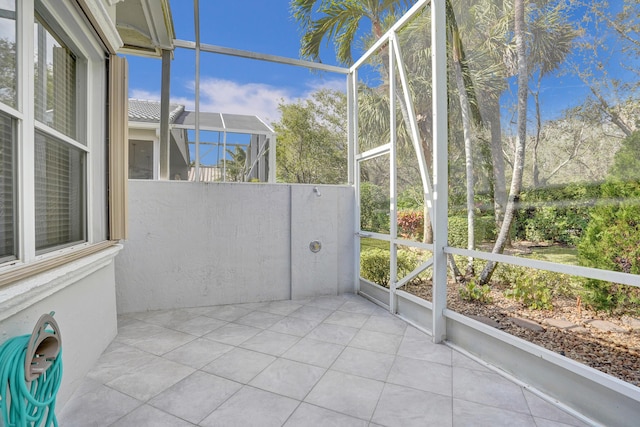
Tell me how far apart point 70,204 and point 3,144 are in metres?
0.93

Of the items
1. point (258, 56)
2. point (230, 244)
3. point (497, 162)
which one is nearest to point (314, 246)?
point (230, 244)

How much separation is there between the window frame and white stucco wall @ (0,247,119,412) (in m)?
0.10

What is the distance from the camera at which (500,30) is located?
264cm

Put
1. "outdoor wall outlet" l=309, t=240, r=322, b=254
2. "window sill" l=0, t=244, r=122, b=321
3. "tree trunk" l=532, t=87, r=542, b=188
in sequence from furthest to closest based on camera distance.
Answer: "outdoor wall outlet" l=309, t=240, r=322, b=254 < "tree trunk" l=532, t=87, r=542, b=188 < "window sill" l=0, t=244, r=122, b=321

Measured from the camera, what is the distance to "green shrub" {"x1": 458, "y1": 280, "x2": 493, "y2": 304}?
3.10 m

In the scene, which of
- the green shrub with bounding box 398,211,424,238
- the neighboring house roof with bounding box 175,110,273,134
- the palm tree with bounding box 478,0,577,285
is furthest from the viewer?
the neighboring house roof with bounding box 175,110,273,134

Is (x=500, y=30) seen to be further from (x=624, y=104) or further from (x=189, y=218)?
(x=189, y=218)

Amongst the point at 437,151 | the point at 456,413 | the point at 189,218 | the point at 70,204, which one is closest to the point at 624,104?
the point at 437,151

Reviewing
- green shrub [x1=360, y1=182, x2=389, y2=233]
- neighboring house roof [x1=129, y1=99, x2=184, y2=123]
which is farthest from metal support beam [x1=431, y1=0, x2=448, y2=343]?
neighboring house roof [x1=129, y1=99, x2=184, y2=123]

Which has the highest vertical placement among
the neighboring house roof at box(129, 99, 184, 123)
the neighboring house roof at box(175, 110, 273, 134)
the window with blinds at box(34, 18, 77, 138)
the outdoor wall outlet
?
the neighboring house roof at box(129, 99, 184, 123)

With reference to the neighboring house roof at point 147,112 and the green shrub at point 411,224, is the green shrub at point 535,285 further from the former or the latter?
the neighboring house roof at point 147,112

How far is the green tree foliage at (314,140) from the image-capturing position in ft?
17.0

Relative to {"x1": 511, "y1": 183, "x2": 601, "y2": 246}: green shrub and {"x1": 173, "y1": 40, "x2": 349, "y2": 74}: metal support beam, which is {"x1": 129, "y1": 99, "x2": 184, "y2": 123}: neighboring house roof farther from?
{"x1": 511, "y1": 183, "x2": 601, "y2": 246}: green shrub

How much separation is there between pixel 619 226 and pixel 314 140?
15.5 feet
